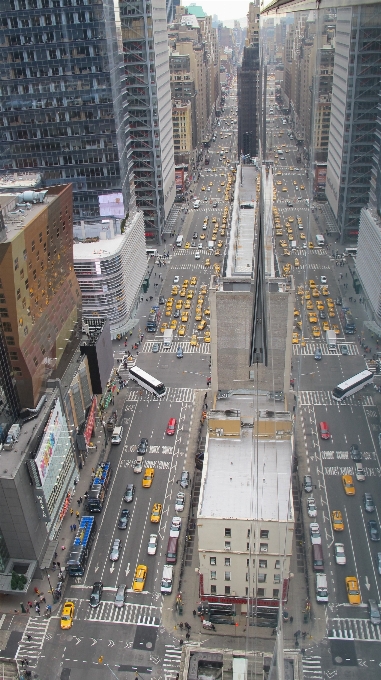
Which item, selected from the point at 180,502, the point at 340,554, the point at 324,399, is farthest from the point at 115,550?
the point at 324,399

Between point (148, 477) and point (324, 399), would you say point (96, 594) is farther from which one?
point (324, 399)

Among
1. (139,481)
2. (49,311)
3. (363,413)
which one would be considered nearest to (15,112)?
(49,311)

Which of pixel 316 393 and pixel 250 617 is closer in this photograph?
pixel 250 617

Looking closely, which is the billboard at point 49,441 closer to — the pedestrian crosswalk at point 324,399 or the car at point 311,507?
the car at point 311,507

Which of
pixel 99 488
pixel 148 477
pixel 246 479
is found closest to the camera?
pixel 246 479

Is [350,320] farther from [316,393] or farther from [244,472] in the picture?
[244,472]
